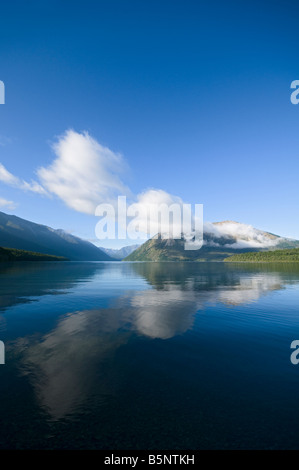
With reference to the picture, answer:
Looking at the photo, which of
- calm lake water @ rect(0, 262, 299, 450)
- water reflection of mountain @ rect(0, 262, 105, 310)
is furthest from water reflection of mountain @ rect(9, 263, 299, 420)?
water reflection of mountain @ rect(0, 262, 105, 310)

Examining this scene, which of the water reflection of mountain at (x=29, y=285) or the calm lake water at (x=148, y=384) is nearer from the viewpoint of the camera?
the calm lake water at (x=148, y=384)

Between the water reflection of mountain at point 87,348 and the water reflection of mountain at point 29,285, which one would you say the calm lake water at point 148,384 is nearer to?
the water reflection of mountain at point 87,348

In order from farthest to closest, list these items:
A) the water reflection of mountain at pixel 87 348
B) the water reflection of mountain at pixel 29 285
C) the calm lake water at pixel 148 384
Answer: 1. the water reflection of mountain at pixel 29 285
2. the water reflection of mountain at pixel 87 348
3. the calm lake water at pixel 148 384

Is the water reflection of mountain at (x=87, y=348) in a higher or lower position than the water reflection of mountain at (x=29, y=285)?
higher

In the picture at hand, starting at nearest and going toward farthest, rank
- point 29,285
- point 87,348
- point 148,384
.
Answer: point 148,384
point 87,348
point 29,285

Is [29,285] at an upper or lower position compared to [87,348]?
lower

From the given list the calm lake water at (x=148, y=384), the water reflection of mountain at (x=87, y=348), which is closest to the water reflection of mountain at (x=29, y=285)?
the calm lake water at (x=148, y=384)

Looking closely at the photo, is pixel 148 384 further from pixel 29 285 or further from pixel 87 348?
pixel 29 285

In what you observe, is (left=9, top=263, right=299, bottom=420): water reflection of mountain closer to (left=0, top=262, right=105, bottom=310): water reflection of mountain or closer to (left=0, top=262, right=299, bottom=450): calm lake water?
(left=0, top=262, right=299, bottom=450): calm lake water

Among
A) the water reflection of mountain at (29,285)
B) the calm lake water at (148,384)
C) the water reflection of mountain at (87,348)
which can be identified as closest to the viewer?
the calm lake water at (148,384)

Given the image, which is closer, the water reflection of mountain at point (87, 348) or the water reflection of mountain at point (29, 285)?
the water reflection of mountain at point (87, 348)

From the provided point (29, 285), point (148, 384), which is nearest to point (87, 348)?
point (148, 384)

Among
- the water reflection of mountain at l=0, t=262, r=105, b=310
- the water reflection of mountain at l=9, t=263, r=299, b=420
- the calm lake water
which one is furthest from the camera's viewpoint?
the water reflection of mountain at l=0, t=262, r=105, b=310
